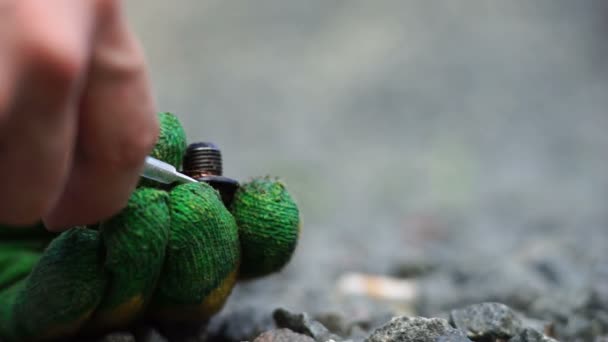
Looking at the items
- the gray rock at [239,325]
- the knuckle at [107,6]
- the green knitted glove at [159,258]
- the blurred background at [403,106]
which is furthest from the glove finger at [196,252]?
the blurred background at [403,106]

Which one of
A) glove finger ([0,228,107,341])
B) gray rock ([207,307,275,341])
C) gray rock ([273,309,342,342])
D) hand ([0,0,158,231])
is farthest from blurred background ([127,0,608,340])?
hand ([0,0,158,231])

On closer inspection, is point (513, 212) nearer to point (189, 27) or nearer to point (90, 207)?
point (189, 27)

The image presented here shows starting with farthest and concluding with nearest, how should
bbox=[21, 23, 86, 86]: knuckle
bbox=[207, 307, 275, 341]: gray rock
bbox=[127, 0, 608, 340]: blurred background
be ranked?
1. bbox=[127, 0, 608, 340]: blurred background
2. bbox=[207, 307, 275, 341]: gray rock
3. bbox=[21, 23, 86, 86]: knuckle

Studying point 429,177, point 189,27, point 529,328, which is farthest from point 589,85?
point 529,328

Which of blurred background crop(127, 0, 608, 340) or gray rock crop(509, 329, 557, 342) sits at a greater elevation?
blurred background crop(127, 0, 608, 340)

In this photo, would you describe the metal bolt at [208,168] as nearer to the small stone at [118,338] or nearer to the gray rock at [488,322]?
the small stone at [118,338]

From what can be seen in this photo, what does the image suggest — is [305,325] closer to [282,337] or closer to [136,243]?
[282,337]

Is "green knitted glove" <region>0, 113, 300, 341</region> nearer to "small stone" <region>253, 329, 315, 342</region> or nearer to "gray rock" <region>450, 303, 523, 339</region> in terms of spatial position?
"small stone" <region>253, 329, 315, 342</region>
